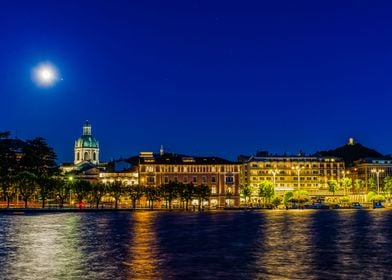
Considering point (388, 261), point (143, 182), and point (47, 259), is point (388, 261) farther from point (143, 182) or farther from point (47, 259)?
point (143, 182)

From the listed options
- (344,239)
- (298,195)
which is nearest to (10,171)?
(298,195)

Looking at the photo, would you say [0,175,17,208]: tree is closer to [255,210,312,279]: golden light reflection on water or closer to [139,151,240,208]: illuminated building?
[139,151,240,208]: illuminated building

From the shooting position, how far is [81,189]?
146 m

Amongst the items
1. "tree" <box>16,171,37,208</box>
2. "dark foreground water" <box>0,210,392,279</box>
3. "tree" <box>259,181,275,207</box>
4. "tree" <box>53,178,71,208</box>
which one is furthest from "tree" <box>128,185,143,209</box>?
"dark foreground water" <box>0,210,392,279</box>

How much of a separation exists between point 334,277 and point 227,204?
148203 mm

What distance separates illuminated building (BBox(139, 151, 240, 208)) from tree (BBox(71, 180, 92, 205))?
103 feet

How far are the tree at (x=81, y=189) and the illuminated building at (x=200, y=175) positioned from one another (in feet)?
103

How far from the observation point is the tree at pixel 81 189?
477 ft

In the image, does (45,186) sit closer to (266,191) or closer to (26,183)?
(26,183)

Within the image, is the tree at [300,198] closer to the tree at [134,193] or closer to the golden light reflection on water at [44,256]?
the tree at [134,193]

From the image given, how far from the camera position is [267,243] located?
169 ft

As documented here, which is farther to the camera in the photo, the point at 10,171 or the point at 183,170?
the point at 183,170

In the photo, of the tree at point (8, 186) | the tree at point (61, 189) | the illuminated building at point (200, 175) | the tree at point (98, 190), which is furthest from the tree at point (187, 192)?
the tree at point (8, 186)

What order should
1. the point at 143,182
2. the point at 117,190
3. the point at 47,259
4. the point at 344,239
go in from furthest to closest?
the point at 143,182 < the point at 117,190 < the point at 344,239 < the point at 47,259
